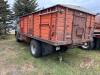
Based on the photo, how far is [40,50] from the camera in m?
7.49

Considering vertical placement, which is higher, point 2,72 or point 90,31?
point 90,31

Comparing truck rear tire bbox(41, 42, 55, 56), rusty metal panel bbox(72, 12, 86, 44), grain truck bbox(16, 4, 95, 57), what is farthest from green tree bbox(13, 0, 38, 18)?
rusty metal panel bbox(72, 12, 86, 44)

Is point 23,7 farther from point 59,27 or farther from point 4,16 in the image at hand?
point 59,27

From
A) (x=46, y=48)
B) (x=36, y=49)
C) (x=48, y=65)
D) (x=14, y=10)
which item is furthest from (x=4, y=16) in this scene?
(x=48, y=65)

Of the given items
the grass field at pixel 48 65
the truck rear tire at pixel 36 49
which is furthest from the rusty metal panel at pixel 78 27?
the truck rear tire at pixel 36 49

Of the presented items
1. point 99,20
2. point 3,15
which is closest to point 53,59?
point 99,20

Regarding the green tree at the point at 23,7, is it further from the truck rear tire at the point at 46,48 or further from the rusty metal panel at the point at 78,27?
the rusty metal panel at the point at 78,27

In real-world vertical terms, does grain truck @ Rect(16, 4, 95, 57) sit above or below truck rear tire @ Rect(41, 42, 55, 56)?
above

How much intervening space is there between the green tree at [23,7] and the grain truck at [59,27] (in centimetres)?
1157

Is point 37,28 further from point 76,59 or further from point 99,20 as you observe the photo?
point 99,20

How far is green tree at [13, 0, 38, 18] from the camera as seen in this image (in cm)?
1930

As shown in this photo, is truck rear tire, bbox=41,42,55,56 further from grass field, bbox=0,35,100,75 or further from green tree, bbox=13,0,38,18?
green tree, bbox=13,0,38,18

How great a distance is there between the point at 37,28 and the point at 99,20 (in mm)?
4767

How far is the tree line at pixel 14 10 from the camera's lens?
59.0 feet
